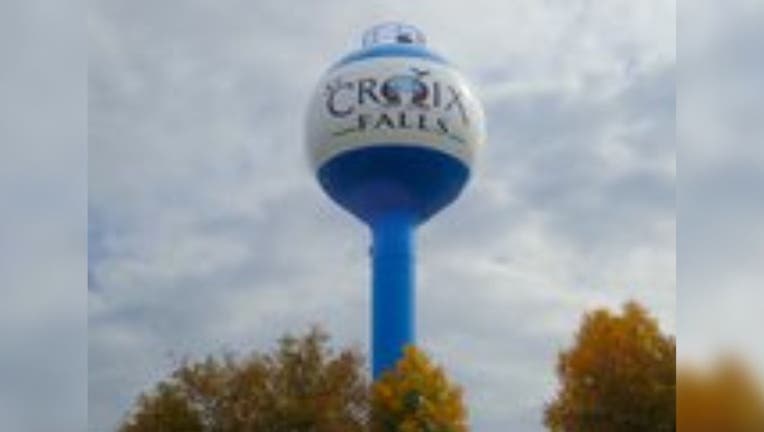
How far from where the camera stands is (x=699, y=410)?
5.67 meters

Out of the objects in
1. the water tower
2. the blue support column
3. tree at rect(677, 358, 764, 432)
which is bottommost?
tree at rect(677, 358, 764, 432)

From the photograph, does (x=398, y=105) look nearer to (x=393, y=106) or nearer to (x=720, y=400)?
(x=393, y=106)

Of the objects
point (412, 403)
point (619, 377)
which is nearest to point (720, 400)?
point (619, 377)

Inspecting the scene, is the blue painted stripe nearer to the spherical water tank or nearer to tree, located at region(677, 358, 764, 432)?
the spherical water tank

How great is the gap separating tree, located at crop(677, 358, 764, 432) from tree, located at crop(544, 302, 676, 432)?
55.4ft

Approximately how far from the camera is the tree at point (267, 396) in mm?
23750

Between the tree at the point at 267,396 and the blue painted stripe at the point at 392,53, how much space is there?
18.6 feet

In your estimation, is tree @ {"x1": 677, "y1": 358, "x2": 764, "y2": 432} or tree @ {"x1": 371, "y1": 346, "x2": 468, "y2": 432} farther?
tree @ {"x1": 371, "y1": 346, "x2": 468, "y2": 432}

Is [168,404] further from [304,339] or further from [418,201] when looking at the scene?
[418,201]

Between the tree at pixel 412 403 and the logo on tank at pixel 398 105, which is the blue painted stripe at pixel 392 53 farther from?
the tree at pixel 412 403

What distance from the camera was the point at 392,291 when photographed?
2455 cm

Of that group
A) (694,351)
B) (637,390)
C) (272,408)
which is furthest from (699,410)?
(272,408)

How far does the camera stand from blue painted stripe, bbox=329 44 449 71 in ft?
80.8

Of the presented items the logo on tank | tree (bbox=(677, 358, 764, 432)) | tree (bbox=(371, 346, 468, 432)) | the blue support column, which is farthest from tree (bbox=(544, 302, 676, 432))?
tree (bbox=(677, 358, 764, 432))
